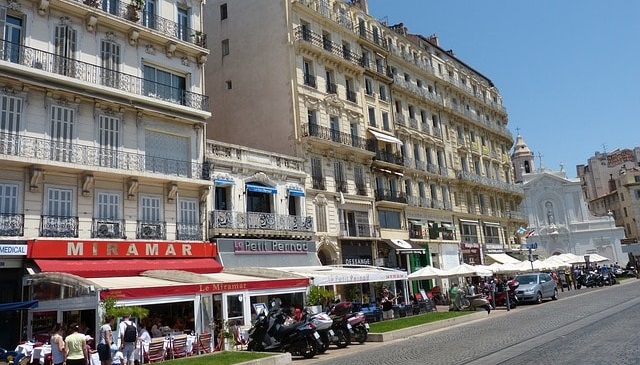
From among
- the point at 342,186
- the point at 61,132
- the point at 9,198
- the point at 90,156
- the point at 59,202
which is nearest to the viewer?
the point at 9,198

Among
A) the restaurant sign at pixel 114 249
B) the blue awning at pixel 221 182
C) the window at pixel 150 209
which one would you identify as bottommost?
the restaurant sign at pixel 114 249

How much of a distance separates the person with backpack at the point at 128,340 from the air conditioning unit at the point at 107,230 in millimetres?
5711

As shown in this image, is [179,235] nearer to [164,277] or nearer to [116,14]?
[164,277]

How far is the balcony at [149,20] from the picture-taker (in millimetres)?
20969

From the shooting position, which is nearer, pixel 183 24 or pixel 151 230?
pixel 151 230

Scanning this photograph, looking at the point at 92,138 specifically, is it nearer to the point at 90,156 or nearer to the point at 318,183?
the point at 90,156

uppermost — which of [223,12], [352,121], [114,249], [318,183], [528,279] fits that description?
[223,12]

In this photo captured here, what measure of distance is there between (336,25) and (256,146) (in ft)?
30.4

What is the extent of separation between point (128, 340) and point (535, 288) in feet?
70.3

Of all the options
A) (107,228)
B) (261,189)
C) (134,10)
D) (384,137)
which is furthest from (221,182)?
(384,137)

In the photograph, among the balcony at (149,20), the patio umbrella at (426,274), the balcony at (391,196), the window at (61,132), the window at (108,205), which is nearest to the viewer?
the window at (61,132)

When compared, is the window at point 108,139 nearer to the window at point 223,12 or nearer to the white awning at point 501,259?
the window at point 223,12

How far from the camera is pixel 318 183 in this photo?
29.3 m

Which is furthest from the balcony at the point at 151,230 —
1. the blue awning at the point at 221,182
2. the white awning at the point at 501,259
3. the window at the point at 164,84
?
the white awning at the point at 501,259
